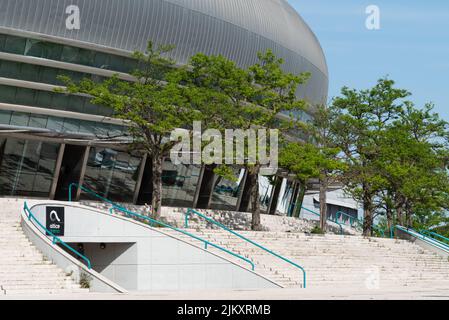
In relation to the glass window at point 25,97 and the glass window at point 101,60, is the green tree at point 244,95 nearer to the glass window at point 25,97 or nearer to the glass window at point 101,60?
the glass window at point 101,60

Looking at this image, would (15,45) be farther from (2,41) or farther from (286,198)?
(286,198)

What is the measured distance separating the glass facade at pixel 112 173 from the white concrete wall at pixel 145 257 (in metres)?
10.8

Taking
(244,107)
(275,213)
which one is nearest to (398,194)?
(275,213)

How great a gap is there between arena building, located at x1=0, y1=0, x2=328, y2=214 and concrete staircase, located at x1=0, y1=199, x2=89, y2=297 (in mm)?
11886

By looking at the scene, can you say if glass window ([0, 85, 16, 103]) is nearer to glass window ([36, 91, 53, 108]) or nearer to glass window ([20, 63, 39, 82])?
glass window ([20, 63, 39, 82])

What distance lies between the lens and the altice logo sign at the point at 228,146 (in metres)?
33.6

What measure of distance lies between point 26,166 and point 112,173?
16.6 ft

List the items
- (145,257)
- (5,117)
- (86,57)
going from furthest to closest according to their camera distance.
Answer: (86,57)
(5,117)
(145,257)

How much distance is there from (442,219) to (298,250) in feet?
91.4

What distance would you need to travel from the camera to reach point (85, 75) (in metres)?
37.8

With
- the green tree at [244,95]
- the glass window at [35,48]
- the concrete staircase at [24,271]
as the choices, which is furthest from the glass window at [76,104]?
the concrete staircase at [24,271]

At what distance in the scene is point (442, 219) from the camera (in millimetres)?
54719

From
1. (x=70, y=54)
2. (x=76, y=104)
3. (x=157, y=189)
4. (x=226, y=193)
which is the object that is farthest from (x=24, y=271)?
(x=226, y=193)
